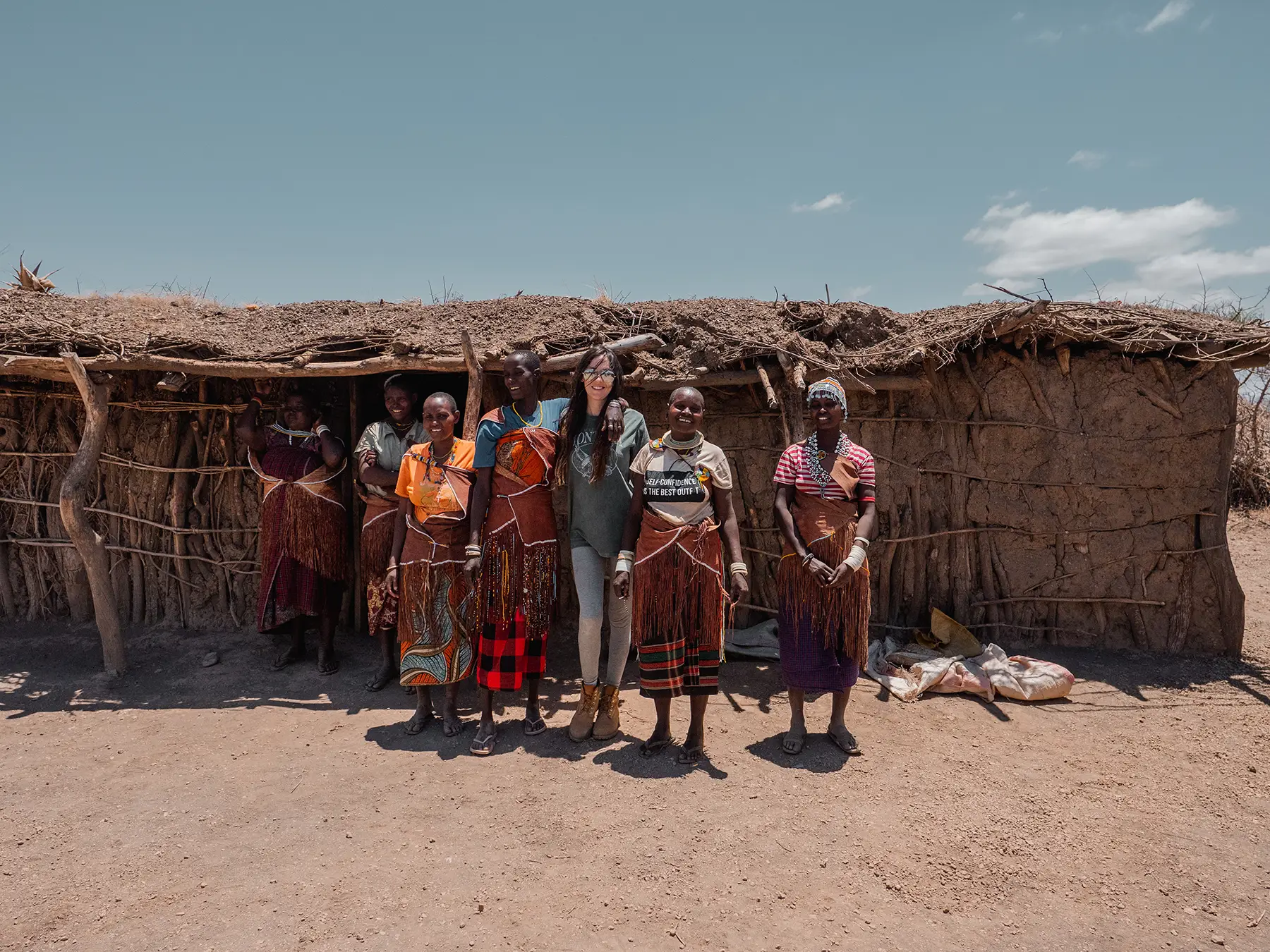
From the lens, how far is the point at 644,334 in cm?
484

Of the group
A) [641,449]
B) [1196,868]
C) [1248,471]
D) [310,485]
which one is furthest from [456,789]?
[1248,471]

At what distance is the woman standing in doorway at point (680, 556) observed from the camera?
3.40m

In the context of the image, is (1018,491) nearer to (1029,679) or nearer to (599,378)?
(1029,679)

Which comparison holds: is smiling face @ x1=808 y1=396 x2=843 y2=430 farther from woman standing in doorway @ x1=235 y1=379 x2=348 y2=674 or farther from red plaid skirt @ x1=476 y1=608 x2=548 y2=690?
woman standing in doorway @ x1=235 y1=379 x2=348 y2=674

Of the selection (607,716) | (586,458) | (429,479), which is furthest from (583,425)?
(607,716)

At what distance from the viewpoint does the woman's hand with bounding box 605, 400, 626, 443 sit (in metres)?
3.47

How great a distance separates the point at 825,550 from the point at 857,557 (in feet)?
0.49

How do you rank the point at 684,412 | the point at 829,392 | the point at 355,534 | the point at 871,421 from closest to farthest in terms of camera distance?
1. the point at 684,412
2. the point at 829,392
3. the point at 871,421
4. the point at 355,534

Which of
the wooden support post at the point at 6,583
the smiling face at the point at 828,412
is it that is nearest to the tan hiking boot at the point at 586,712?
the smiling face at the point at 828,412

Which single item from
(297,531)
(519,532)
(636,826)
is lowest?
(636,826)

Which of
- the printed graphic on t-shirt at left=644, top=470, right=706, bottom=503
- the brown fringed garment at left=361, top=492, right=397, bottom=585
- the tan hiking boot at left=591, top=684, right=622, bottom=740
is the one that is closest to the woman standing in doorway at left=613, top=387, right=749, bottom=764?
the printed graphic on t-shirt at left=644, top=470, right=706, bottom=503

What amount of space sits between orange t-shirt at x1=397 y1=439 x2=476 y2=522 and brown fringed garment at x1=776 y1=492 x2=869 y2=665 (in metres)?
1.65

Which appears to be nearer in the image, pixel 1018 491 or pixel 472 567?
pixel 472 567

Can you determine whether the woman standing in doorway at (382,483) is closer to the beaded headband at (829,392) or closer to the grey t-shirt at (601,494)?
the grey t-shirt at (601,494)
